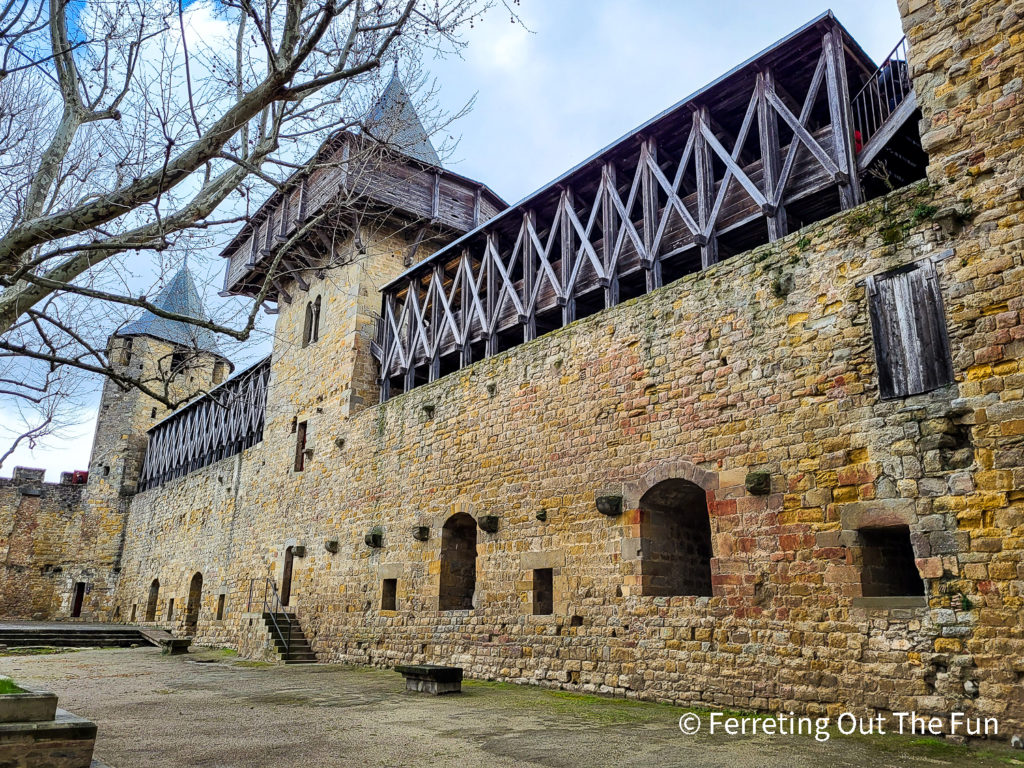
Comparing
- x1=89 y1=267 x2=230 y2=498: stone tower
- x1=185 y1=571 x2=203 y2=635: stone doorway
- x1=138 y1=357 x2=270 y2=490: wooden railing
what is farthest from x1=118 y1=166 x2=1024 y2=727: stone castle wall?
x1=89 y1=267 x2=230 y2=498: stone tower

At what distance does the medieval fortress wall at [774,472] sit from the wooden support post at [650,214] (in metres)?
0.53

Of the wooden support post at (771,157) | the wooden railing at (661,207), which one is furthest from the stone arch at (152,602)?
the wooden support post at (771,157)

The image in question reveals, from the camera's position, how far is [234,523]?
56.2ft

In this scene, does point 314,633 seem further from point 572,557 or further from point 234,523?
point 572,557

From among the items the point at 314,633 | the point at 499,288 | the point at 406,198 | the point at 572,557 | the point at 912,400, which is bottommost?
the point at 314,633

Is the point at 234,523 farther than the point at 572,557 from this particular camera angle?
Yes

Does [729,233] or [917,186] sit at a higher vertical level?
[729,233]

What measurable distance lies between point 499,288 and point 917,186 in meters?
6.76

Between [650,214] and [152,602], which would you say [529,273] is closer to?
[650,214]

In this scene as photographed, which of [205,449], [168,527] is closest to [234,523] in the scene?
[205,449]

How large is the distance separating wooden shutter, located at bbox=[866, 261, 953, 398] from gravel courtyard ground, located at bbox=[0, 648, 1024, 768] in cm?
270

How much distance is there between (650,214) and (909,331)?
3690 mm

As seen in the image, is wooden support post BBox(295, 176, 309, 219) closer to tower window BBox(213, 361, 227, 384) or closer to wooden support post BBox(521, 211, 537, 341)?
wooden support post BBox(521, 211, 537, 341)

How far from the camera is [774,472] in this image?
657 centimetres
